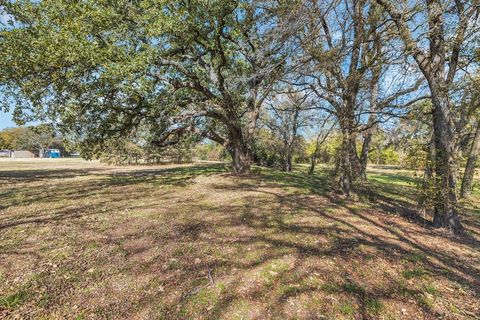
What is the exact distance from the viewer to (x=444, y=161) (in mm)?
5211

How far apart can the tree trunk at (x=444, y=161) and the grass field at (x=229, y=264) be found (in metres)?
0.53

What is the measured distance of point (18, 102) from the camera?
929 cm

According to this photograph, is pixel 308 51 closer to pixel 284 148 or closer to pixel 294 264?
pixel 294 264

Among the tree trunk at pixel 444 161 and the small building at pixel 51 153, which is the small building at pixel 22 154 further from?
the tree trunk at pixel 444 161

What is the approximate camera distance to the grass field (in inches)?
104

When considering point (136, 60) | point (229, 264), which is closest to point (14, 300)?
point (229, 264)

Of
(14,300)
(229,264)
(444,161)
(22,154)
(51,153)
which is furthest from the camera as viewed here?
(51,153)

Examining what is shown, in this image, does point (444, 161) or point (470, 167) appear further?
point (470, 167)

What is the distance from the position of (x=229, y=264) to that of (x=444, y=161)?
199 inches

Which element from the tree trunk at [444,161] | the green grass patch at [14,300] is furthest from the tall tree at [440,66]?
the green grass patch at [14,300]

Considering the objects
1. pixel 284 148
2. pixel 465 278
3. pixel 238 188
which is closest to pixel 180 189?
pixel 238 188

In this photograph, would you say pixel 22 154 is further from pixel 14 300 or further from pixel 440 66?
pixel 440 66

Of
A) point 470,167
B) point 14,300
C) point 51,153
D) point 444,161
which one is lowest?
point 14,300

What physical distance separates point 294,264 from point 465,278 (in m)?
2.40
